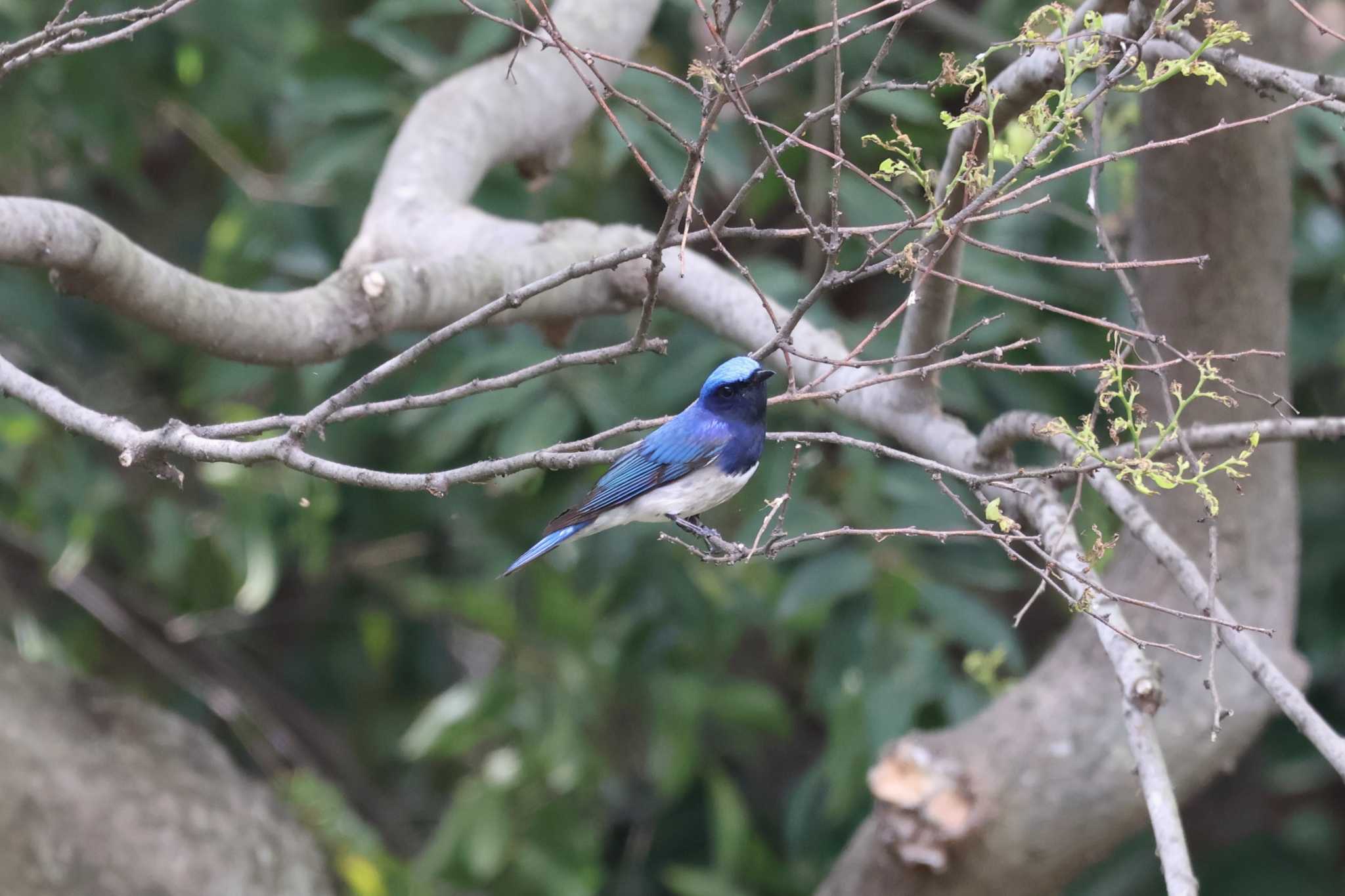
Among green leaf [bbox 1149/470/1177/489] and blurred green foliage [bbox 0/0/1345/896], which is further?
blurred green foliage [bbox 0/0/1345/896]

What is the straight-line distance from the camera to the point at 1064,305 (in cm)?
427

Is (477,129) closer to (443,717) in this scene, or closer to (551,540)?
(551,540)

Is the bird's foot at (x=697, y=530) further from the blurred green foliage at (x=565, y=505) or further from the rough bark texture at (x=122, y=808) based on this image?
the rough bark texture at (x=122, y=808)

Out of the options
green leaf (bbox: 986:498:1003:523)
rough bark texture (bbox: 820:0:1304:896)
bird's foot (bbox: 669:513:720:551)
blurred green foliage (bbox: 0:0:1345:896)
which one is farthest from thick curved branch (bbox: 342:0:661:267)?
green leaf (bbox: 986:498:1003:523)

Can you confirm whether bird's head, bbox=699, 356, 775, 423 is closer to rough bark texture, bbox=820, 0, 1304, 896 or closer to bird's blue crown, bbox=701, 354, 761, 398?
bird's blue crown, bbox=701, 354, 761, 398

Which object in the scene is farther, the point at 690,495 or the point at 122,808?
the point at 122,808

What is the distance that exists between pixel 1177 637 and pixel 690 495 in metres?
1.51

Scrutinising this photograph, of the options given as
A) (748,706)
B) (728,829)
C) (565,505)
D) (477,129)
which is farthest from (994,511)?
(728,829)

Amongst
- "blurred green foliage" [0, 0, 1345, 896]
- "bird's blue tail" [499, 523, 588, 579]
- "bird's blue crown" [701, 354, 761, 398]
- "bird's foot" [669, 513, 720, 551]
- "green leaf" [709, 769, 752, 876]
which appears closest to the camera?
"bird's foot" [669, 513, 720, 551]

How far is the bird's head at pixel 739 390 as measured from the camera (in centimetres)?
283

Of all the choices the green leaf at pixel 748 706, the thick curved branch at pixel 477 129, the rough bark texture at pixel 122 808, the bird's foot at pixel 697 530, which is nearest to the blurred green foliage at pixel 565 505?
the green leaf at pixel 748 706

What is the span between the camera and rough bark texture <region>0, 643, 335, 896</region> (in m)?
4.56

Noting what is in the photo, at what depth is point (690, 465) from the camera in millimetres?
2959

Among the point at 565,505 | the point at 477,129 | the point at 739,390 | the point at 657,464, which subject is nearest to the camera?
the point at 739,390
